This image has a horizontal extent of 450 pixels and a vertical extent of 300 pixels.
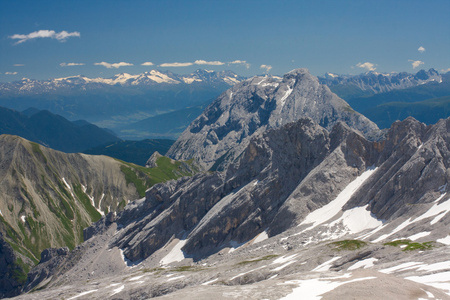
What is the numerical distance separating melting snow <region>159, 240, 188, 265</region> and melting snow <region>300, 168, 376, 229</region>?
152ft

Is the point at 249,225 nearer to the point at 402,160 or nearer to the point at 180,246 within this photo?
the point at 180,246

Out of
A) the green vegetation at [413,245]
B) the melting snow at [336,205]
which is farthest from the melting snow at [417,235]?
the melting snow at [336,205]

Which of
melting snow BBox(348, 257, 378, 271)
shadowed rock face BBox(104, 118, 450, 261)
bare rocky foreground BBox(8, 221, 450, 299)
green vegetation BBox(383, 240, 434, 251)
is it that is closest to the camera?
bare rocky foreground BBox(8, 221, 450, 299)

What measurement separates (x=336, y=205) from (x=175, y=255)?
58.6 metres

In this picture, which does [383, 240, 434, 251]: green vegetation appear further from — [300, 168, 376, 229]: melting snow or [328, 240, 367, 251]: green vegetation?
[300, 168, 376, 229]: melting snow

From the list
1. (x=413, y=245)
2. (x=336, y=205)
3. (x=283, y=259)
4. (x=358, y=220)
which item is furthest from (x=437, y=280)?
(x=336, y=205)

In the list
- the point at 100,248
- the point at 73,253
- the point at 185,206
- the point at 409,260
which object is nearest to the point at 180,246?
the point at 185,206

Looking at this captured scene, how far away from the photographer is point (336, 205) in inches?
4978

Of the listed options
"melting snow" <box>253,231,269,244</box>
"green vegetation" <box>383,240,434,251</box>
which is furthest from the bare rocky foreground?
"melting snow" <box>253,231,269,244</box>

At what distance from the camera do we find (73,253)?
17025 cm

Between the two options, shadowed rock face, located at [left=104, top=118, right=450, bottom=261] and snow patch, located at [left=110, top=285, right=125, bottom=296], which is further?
shadowed rock face, located at [left=104, top=118, right=450, bottom=261]

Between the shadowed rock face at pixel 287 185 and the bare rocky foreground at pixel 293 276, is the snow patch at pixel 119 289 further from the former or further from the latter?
the shadowed rock face at pixel 287 185

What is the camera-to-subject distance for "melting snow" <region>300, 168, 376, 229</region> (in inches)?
4808

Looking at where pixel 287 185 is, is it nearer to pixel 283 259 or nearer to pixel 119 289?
pixel 283 259
